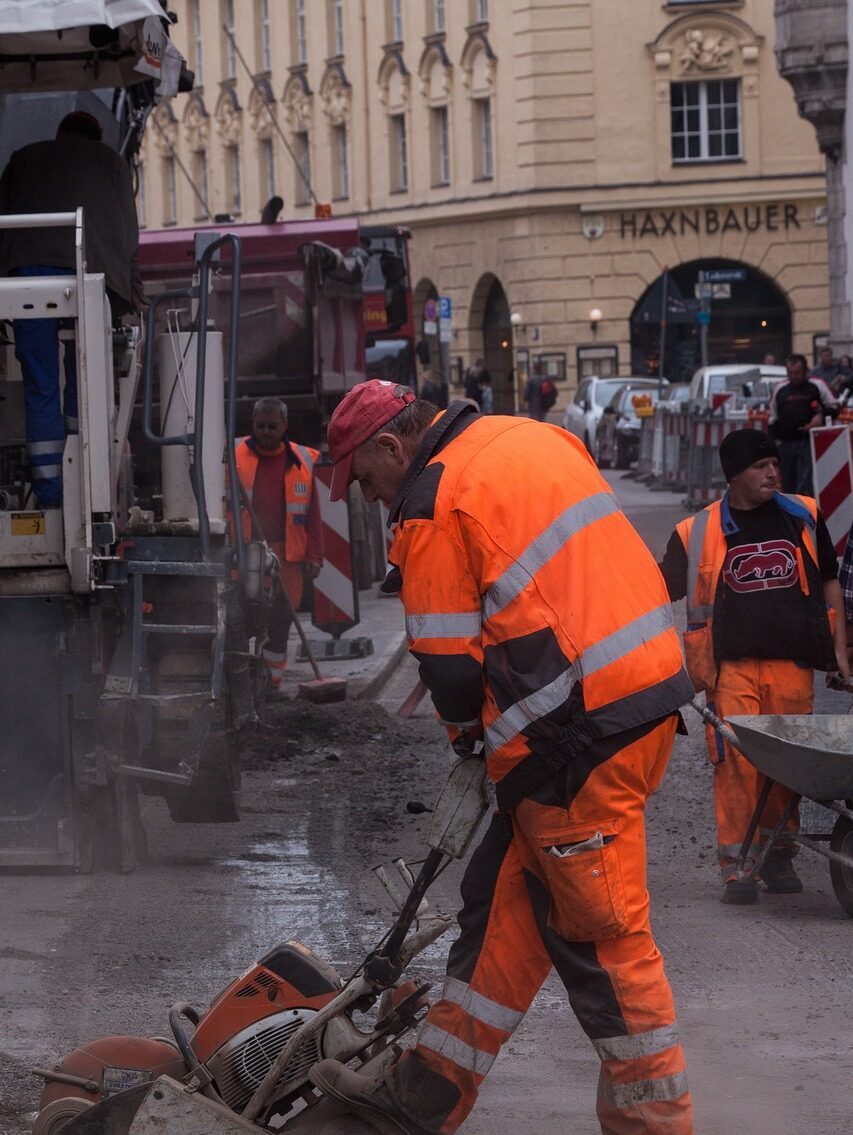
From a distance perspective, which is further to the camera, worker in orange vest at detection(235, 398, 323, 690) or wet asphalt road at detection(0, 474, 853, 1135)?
worker in orange vest at detection(235, 398, 323, 690)

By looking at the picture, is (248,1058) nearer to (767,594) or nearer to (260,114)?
(767,594)

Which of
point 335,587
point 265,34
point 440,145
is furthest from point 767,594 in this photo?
point 265,34

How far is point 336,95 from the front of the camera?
52.8 m

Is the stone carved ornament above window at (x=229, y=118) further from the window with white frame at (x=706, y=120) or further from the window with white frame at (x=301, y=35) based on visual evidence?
the window with white frame at (x=706, y=120)

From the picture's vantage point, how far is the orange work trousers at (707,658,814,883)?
24.5 feet

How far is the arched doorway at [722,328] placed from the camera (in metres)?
46.6

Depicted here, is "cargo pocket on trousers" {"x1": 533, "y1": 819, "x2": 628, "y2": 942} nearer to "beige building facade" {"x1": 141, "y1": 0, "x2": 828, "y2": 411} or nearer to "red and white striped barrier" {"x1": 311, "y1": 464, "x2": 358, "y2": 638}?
"red and white striped barrier" {"x1": 311, "y1": 464, "x2": 358, "y2": 638}

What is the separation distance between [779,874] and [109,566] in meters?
2.63

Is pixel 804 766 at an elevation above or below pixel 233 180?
below

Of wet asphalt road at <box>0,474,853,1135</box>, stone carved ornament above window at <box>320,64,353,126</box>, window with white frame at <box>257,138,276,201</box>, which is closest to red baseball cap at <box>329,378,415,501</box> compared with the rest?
wet asphalt road at <box>0,474,853,1135</box>

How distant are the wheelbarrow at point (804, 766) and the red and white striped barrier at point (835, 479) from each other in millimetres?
4869

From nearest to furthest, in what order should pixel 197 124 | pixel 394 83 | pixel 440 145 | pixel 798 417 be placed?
pixel 798 417
pixel 440 145
pixel 394 83
pixel 197 124

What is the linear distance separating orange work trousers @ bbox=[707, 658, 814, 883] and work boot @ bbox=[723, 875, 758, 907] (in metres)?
0.14

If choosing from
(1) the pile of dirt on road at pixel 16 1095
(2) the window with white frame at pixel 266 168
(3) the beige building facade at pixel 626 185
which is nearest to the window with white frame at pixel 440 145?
(3) the beige building facade at pixel 626 185
